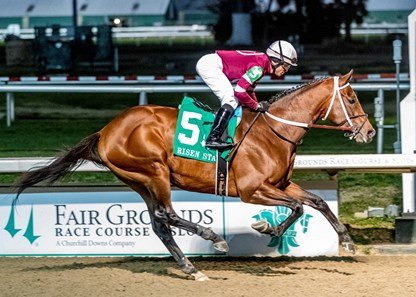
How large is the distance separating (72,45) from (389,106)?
9347mm

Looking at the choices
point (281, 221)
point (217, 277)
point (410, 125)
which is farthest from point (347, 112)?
point (410, 125)

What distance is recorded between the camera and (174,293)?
7492mm

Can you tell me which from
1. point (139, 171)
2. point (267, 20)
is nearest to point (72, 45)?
point (267, 20)

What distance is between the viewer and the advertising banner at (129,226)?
8.91 meters

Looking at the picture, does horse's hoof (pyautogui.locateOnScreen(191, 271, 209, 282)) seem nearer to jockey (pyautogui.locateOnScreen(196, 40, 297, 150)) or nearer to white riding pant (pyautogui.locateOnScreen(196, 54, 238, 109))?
jockey (pyautogui.locateOnScreen(196, 40, 297, 150))

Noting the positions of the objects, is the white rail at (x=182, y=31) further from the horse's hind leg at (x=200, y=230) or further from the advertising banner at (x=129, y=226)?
the horse's hind leg at (x=200, y=230)

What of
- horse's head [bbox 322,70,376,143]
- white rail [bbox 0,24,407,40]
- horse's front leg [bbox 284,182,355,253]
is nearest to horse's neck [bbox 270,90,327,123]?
horse's head [bbox 322,70,376,143]

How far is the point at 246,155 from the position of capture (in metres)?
8.10

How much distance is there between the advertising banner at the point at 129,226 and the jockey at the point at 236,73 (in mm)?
1023

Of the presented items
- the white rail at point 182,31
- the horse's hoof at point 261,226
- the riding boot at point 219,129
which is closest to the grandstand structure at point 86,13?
the white rail at point 182,31

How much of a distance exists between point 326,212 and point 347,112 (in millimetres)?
696

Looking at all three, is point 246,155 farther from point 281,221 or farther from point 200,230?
point 281,221

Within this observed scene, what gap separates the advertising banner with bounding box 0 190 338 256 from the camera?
8.91 meters

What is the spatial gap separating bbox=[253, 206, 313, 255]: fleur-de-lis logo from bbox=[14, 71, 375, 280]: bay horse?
0.67m
